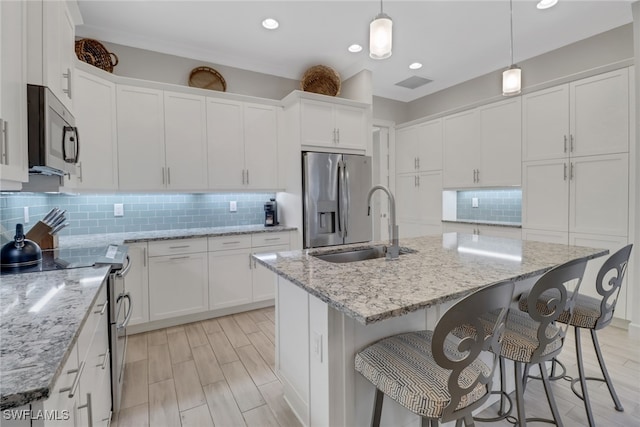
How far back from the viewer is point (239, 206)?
153 inches

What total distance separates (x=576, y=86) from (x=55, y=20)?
4142 mm

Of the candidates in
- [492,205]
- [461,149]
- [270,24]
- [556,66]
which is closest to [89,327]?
[270,24]

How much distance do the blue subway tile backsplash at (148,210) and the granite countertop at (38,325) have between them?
1268 millimetres

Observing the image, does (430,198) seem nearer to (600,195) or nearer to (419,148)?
(419,148)

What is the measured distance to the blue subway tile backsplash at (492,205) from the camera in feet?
12.8

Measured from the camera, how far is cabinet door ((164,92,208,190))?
3227mm

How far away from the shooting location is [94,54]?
295 cm

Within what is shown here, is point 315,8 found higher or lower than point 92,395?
higher

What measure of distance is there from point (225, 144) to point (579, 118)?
11.8 ft

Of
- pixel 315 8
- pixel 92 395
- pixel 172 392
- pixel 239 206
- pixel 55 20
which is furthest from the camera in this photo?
pixel 239 206

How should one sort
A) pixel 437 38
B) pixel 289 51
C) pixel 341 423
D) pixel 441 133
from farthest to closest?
pixel 441 133, pixel 289 51, pixel 437 38, pixel 341 423

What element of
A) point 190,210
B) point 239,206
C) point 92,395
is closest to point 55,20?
point 92,395

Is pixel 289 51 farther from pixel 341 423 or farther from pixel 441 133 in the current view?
pixel 341 423

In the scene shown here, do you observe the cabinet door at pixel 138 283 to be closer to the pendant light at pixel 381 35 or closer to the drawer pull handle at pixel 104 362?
the drawer pull handle at pixel 104 362
